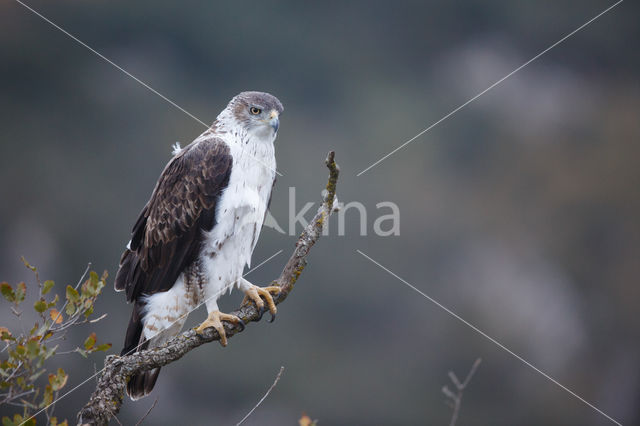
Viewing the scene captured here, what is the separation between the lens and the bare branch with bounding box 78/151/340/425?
3.00 metres

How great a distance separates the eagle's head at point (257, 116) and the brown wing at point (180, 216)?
0.22 m

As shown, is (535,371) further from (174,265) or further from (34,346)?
(34,346)

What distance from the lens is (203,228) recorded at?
364 cm

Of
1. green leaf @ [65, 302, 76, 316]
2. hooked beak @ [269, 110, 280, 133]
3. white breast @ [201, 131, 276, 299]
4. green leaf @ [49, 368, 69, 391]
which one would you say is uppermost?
hooked beak @ [269, 110, 280, 133]

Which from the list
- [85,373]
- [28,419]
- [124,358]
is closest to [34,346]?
[28,419]

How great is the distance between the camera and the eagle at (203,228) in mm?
3609

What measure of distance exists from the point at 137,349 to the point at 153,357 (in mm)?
714

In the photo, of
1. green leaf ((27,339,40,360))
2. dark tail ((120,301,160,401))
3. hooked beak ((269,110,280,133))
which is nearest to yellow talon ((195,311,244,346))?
dark tail ((120,301,160,401))

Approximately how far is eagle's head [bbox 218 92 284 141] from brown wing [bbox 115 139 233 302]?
222 mm

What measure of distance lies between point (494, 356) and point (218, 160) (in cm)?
803


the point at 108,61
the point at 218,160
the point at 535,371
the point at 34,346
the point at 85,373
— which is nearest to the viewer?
the point at 34,346

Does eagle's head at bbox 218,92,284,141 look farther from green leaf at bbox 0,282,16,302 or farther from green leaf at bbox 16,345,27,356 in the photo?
green leaf at bbox 16,345,27,356

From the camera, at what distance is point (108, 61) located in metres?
11.0

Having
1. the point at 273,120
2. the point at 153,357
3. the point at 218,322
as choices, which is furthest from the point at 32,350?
the point at 273,120
